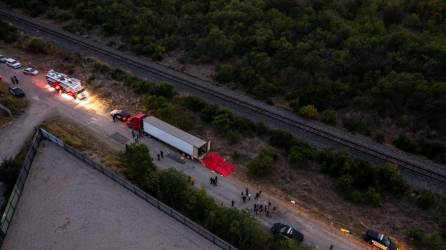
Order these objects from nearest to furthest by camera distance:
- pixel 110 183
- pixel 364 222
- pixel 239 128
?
pixel 110 183
pixel 364 222
pixel 239 128

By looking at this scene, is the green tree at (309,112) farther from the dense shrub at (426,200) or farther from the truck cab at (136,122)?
the truck cab at (136,122)

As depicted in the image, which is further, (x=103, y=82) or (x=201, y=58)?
(x=201, y=58)

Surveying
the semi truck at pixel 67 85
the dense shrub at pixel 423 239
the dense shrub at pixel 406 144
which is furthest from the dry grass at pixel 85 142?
the dense shrub at pixel 406 144

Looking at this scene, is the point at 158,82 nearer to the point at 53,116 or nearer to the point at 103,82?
the point at 103,82

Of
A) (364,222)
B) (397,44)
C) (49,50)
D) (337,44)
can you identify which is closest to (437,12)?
(397,44)

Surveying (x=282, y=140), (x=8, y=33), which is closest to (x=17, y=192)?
(x=282, y=140)

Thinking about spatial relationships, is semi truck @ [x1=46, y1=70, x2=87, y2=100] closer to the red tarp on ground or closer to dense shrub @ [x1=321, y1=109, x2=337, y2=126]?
the red tarp on ground
